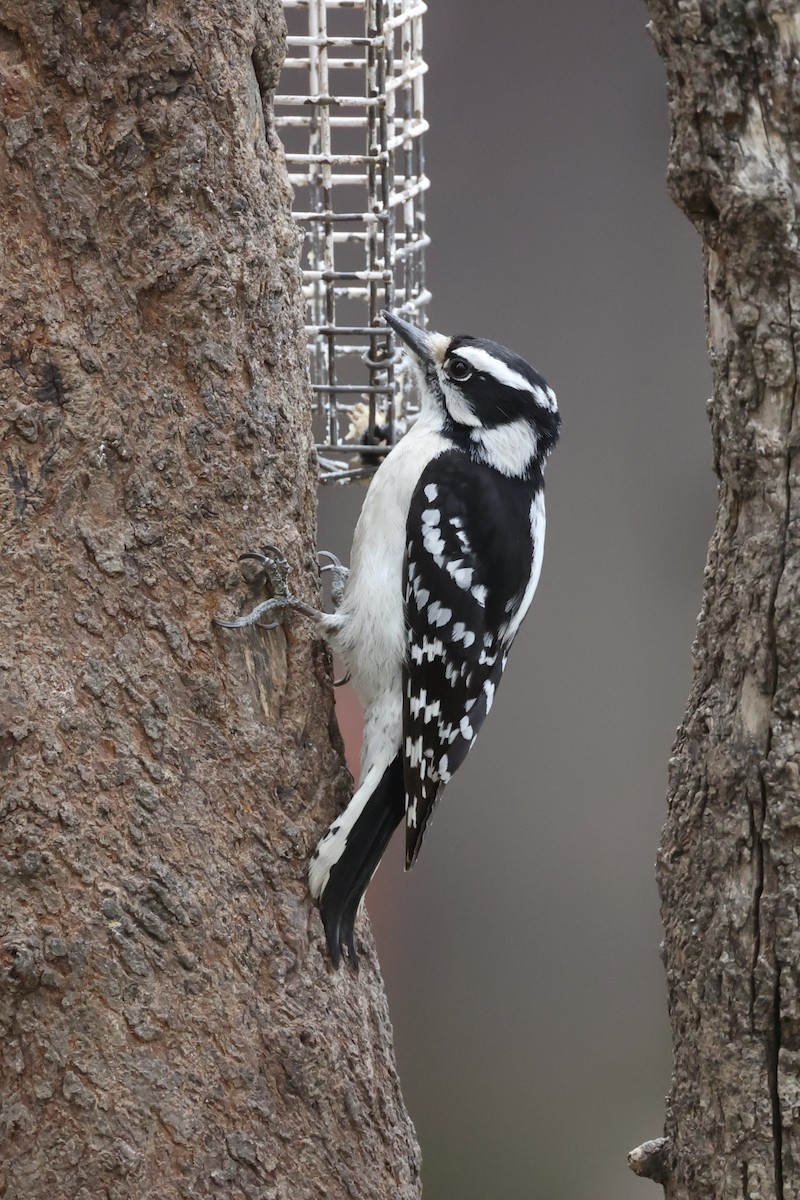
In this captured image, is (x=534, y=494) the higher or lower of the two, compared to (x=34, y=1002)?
higher

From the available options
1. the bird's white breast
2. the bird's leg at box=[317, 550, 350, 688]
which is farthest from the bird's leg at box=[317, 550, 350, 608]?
the bird's white breast

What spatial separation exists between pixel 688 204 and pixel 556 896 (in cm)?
287

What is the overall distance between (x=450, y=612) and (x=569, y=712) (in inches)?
74.5

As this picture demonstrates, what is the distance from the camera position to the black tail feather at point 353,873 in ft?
6.41

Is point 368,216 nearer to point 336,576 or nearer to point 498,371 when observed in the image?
point 498,371

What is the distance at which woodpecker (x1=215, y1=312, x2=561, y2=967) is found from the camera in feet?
7.11

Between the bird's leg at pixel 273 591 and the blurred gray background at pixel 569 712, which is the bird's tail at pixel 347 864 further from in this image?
the blurred gray background at pixel 569 712

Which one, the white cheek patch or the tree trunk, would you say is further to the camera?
the white cheek patch

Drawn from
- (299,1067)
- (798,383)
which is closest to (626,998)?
(299,1067)

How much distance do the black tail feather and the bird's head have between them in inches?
27.2

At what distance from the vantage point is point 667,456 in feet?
13.1

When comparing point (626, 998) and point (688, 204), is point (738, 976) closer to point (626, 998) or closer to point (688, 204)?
point (688, 204)

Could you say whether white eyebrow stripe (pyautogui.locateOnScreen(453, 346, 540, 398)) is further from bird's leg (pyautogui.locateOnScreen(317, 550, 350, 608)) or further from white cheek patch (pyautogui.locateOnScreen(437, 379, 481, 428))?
bird's leg (pyautogui.locateOnScreen(317, 550, 350, 608))

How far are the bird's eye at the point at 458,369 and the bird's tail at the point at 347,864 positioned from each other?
791 mm
